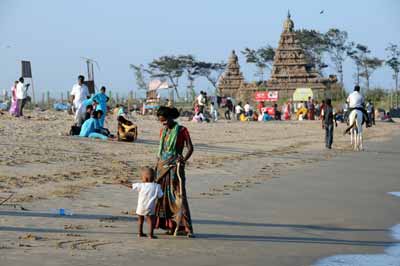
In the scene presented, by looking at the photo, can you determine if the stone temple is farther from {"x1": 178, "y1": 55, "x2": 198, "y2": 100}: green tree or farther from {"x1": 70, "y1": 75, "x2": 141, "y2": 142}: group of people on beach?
{"x1": 70, "y1": 75, "x2": 141, "y2": 142}: group of people on beach

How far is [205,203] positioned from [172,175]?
2.52m

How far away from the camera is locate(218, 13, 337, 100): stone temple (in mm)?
67625

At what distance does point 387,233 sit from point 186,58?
77.5m

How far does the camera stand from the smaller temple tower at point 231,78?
255 feet

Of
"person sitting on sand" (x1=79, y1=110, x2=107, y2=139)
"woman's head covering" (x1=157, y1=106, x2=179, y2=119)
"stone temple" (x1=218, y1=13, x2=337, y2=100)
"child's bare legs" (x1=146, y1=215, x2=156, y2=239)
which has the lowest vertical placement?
"child's bare legs" (x1=146, y1=215, x2=156, y2=239)

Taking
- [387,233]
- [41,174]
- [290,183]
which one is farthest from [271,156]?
[387,233]

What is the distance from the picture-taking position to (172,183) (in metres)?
8.51

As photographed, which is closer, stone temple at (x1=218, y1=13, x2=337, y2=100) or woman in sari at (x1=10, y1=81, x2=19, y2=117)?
woman in sari at (x1=10, y1=81, x2=19, y2=117)

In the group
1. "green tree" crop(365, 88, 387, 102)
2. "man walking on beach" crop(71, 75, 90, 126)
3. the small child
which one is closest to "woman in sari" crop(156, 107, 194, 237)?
the small child

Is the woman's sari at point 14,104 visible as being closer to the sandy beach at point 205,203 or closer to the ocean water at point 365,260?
the sandy beach at point 205,203

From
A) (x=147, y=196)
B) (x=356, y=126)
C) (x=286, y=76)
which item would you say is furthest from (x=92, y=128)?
(x=286, y=76)

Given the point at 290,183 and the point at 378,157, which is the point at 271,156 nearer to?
the point at 378,157

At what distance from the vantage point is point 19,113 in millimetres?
27281

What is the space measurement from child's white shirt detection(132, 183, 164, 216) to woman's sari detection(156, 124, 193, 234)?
0.19 metres
